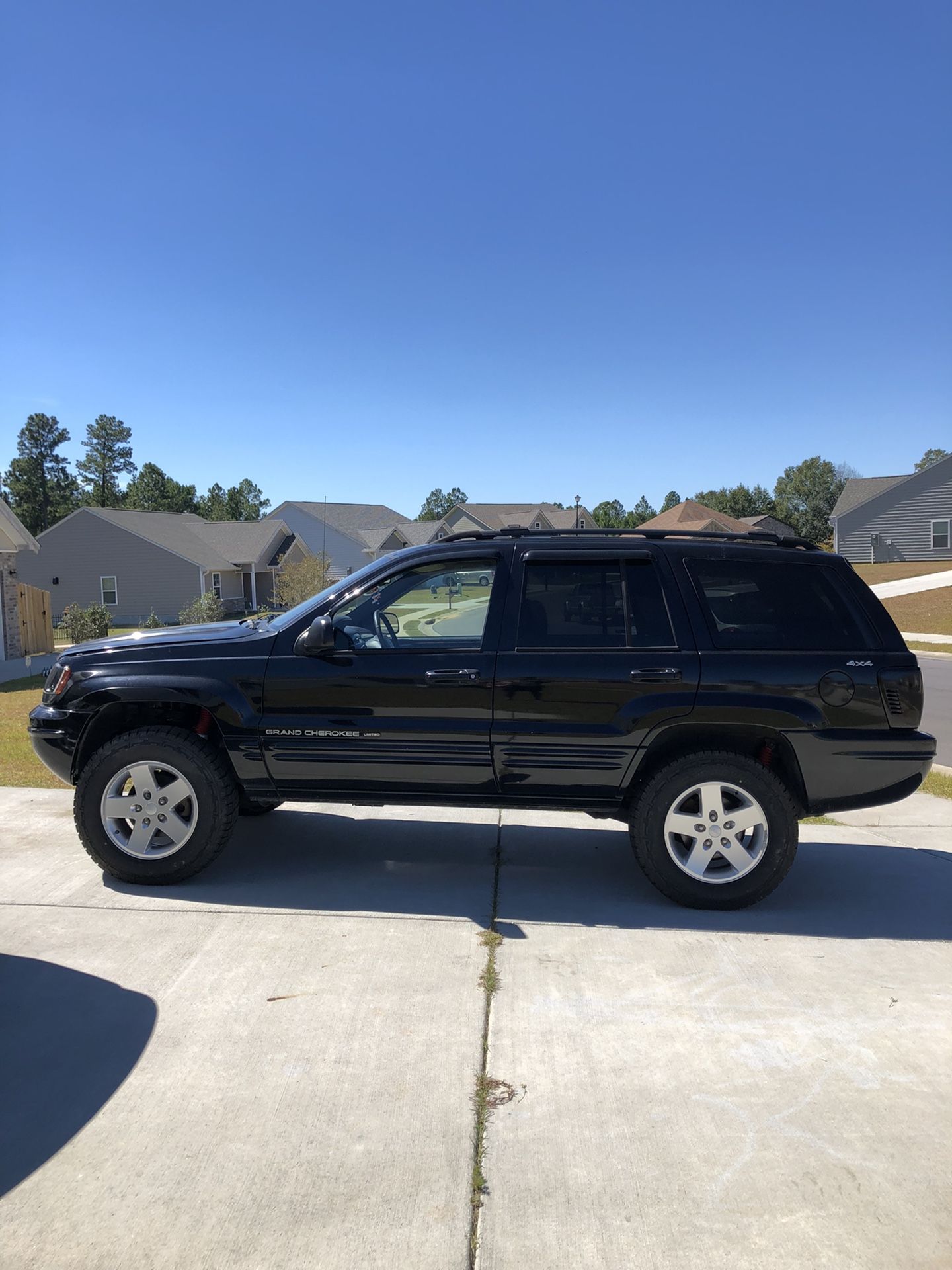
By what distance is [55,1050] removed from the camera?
3.36 meters

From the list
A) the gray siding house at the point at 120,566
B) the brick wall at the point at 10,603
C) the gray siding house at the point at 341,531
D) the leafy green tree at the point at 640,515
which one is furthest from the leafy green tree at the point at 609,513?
the brick wall at the point at 10,603

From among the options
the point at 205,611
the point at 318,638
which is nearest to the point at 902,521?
the point at 205,611

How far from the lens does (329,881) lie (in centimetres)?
518

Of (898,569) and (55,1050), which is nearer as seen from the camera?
(55,1050)

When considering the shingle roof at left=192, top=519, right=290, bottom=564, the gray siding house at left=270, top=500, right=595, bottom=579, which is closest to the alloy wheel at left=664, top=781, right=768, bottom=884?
the shingle roof at left=192, top=519, right=290, bottom=564

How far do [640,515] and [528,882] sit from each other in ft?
325

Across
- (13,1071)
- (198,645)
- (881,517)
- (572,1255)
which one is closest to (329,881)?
(198,645)

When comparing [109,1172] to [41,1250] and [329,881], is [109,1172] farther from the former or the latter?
[329,881]

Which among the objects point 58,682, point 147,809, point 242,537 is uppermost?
point 242,537

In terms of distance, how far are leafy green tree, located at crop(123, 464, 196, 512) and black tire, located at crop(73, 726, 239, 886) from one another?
89840mm

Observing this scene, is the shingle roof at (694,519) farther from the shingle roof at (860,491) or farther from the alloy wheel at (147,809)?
the alloy wheel at (147,809)

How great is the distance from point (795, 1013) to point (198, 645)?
348 centimetres

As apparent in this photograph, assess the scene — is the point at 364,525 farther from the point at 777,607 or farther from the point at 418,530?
the point at 777,607

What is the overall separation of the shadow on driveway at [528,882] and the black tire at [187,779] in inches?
4.9
